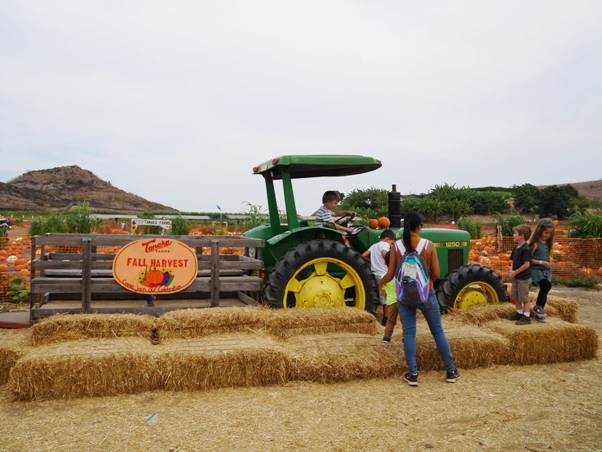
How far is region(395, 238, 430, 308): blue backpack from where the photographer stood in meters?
4.46

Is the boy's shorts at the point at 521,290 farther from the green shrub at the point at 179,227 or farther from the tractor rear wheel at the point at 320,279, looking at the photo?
the green shrub at the point at 179,227

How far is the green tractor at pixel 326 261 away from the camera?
554 cm

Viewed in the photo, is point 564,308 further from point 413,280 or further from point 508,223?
point 508,223

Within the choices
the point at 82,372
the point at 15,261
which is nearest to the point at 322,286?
the point at 82,372

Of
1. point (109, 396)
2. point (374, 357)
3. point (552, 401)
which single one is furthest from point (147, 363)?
point (552, 401)

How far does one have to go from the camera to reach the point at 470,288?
652cm

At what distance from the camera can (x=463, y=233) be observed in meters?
7.32

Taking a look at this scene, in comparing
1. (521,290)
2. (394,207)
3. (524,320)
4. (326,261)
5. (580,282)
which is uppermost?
(394,207)

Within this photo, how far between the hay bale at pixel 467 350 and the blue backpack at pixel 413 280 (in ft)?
1.98

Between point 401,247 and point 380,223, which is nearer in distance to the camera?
point 401,247

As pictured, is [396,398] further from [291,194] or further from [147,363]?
[291,194]

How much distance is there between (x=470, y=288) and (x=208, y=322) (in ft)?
11.6

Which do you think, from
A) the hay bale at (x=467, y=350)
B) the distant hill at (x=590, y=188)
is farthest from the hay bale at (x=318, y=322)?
the distant hill at (x=590, y=188)

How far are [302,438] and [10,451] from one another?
1.81 meters
